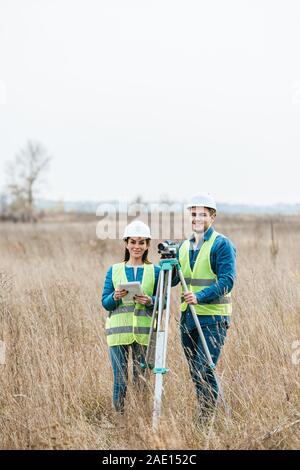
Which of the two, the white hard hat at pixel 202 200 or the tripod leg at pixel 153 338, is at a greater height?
the white hard hat at pixel 202 200

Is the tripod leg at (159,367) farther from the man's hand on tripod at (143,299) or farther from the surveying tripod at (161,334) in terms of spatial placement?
the man's hand on tripod at (143,299)

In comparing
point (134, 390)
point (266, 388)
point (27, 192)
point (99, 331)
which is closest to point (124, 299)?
point (134, 390)

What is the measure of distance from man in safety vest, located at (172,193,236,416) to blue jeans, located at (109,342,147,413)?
34 cm

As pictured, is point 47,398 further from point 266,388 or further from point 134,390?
point 266,388

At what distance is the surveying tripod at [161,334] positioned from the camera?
3.38 meters

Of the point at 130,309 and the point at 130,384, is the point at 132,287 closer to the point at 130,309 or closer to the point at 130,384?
the point at 130,309

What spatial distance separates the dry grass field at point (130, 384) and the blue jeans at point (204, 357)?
115 millimetres

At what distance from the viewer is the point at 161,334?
11.2ft

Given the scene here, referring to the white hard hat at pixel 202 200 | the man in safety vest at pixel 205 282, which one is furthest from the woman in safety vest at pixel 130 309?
the white hard hat at pixel 202 200

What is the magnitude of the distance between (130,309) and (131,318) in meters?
0.06

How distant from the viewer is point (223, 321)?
3850 millimetres

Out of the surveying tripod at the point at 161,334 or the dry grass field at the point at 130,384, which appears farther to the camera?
the dry grass field at the point at 130,384

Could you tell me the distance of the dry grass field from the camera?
3504 millimetres

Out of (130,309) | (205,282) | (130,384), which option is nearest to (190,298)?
(205,282)
